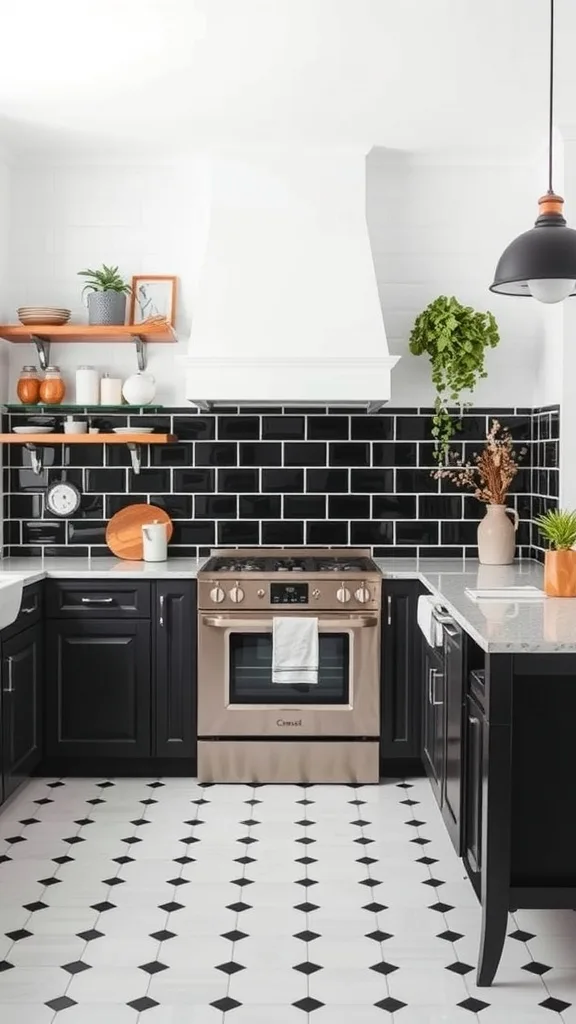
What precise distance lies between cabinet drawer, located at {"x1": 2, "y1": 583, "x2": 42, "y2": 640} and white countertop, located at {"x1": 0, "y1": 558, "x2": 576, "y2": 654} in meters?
0.05

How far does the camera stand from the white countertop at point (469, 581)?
2.99m

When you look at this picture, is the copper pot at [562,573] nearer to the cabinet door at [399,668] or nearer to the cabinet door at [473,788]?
the cabinet door at [473,788]

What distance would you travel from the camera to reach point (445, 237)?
530 centimetres

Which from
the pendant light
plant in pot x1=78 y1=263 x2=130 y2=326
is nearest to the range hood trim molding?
plant in pot x1=78 y1=263 x2=130 y2=326

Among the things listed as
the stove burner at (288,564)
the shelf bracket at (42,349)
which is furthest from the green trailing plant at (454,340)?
the shelf bracket at (42,349)

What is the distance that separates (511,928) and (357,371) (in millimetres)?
2391

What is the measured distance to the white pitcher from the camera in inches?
202

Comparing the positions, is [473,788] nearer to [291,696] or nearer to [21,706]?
[291,696]

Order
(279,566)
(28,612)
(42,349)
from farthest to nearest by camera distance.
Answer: (42,349) < (279,566) < (28,612)

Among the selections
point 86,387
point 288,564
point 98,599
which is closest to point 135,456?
point 86,387

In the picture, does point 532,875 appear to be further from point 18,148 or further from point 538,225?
point 18,148

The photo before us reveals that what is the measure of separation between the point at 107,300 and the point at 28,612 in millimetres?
1488

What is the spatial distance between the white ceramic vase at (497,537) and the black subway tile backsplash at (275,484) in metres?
0.29

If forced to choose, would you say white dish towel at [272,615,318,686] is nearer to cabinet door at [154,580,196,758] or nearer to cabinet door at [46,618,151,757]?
cabinet door at [154,580,196,758]
